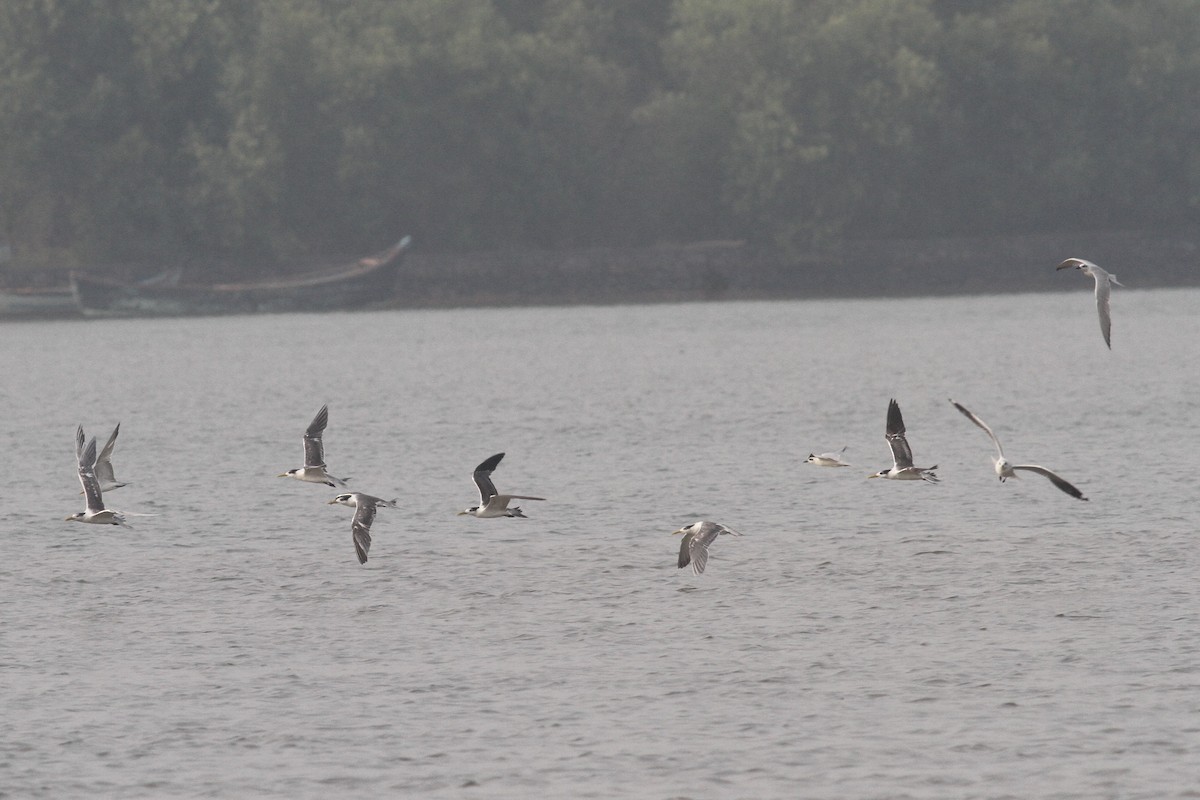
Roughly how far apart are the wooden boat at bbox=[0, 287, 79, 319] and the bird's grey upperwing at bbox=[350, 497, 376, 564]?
359ft

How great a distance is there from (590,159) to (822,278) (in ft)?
58.6

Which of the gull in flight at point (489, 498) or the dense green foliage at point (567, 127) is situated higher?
the dense green foliage at point (567, 127)

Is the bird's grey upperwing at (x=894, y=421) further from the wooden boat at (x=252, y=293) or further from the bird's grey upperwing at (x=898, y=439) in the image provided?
the wooden boat at (x=252, y=293)

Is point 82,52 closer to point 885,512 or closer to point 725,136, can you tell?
point 725,136

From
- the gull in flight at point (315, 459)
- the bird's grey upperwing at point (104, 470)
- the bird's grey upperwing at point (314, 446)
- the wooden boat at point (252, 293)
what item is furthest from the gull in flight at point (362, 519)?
the wooden boat at point (252, 293)

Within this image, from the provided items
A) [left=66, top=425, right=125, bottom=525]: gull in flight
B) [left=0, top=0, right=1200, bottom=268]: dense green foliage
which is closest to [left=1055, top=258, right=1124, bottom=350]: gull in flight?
[left=66, top=425, right=125, bottom=525]: gull in flight

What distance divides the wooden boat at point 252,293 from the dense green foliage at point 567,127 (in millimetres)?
2397

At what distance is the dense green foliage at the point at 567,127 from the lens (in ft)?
428

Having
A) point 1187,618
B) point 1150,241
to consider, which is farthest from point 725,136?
point 1187,618

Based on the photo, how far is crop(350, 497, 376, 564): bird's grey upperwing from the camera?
25438 millimetres

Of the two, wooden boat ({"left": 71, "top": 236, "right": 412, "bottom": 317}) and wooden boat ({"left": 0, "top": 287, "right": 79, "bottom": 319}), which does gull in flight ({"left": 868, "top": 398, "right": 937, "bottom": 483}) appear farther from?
wooden boat ({"left": 0, "top": 287, "right": 79, "bottom": 319})

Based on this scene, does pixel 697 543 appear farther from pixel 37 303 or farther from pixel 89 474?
pixel 37 303

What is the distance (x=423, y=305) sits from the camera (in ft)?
463

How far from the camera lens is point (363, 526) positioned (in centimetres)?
2652
